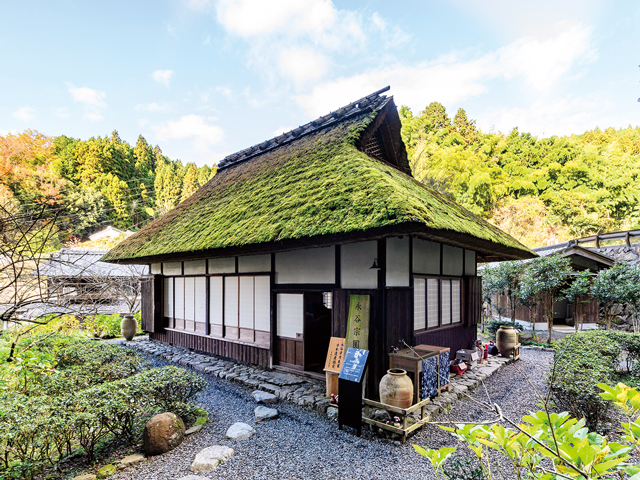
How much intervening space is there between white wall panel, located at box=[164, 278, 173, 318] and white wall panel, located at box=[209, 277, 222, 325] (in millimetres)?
2308

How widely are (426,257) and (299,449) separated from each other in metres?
4.25

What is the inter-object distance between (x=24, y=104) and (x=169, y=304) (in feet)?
21.0

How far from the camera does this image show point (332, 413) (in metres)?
5.11

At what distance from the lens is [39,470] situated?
3520mm

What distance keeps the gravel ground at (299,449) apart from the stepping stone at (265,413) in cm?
10

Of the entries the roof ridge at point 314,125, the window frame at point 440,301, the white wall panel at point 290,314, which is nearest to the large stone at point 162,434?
the white wall panel at point 290,314

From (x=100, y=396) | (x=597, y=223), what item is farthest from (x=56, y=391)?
(x=597, y=223)

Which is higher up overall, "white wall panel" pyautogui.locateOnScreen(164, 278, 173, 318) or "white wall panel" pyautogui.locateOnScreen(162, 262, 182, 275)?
"white wall panel" pyautogui.locateOnScreen(162, 262, 182, 275)

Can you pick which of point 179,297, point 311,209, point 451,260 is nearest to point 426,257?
point 451,260

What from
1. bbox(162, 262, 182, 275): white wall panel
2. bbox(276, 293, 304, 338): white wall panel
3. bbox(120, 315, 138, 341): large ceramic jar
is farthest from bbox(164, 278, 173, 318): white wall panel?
bbox(276, 293, 304, 338): white wall panel

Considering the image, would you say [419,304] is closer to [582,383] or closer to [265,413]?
[582,383]

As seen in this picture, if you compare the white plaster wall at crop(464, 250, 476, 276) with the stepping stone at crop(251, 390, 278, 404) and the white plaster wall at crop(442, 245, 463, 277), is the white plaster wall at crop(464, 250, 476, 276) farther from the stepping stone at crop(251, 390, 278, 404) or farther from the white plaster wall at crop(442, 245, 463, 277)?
the stepping stone at crop(251, 390, 278, 404)

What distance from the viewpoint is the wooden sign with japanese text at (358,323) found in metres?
5.38

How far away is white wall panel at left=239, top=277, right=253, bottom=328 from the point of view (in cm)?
785
